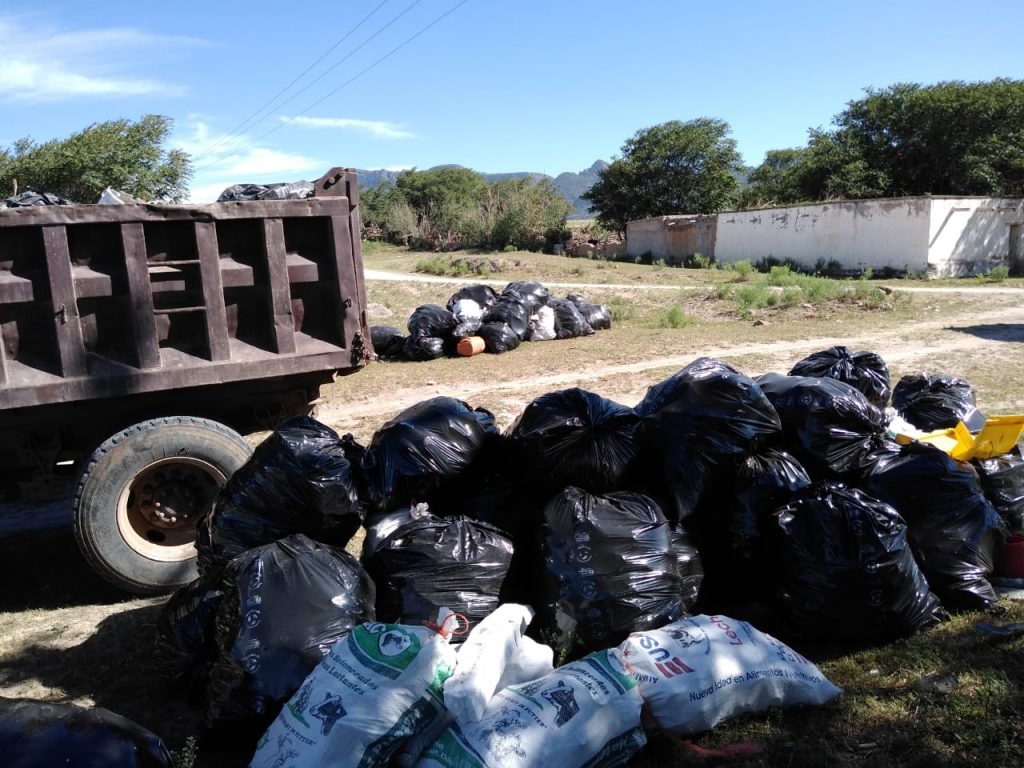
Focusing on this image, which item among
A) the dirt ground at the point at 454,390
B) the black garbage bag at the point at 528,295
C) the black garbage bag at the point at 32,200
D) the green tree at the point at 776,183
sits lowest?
the dirt ground at the point at 454,390

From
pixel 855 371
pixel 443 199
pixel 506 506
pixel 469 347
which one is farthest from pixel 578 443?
pixel 443 199

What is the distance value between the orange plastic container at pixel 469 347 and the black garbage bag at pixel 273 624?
8.27 metres

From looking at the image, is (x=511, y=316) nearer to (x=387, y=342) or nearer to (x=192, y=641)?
(x=387, y=342)

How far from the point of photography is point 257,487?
350 centimetres

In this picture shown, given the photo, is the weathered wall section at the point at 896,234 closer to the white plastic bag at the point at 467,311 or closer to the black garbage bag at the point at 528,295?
the black garbage bag at the point at 528,295

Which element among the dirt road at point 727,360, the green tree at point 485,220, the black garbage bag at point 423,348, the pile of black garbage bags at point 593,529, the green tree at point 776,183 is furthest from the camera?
the green tree at point 776,183

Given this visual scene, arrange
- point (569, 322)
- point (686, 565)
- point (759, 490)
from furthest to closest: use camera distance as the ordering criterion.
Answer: point (569, 322) < point (759, 490) < point (686, 565)

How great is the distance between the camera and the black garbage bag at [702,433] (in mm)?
3455

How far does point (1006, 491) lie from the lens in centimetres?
392

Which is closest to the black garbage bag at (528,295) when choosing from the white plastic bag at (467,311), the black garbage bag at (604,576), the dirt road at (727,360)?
the white plastic bag at (467,311)

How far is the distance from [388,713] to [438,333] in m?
9.27

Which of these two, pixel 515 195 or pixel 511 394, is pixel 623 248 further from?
pixel 511 394

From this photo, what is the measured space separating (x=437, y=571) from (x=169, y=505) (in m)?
1.75

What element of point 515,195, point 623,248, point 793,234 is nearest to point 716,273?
point 793,234
